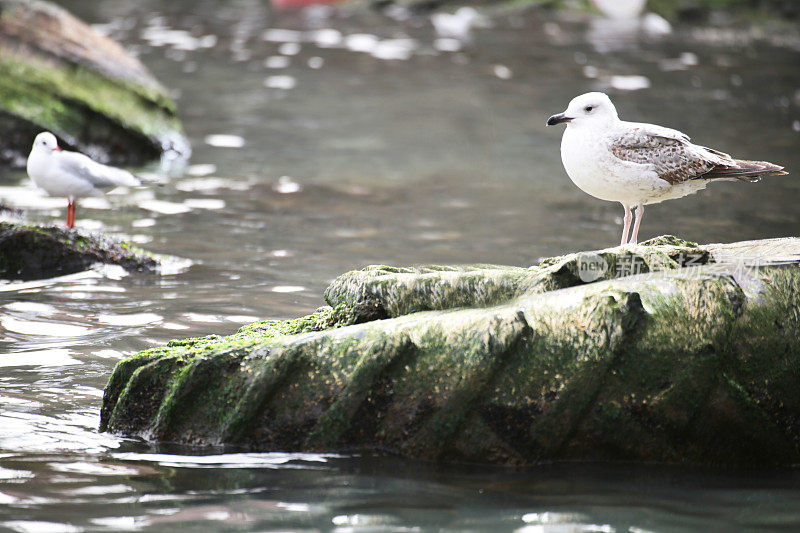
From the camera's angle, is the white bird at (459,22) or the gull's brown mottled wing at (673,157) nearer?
the gull's brown mottled wing at (673,157)

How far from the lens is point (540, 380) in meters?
4.63

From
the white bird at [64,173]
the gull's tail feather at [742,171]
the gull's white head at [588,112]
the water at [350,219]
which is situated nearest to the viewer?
the water at [350,219]

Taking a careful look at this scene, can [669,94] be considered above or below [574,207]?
above

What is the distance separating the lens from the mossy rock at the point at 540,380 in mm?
4637

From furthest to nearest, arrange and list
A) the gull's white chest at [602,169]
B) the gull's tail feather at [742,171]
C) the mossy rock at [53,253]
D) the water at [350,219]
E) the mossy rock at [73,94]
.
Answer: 1. the mossy rock at [73,94]
2. the mossy rock at [53,253]
3. the gull's tail feather at [742,171]
4. the gull's white chest at [602,169]
5. the water at [350,219]

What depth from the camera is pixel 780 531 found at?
409cm

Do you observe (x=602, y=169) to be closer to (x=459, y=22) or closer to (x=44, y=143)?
(x=44, y=143)

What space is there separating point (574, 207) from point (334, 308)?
6191mm

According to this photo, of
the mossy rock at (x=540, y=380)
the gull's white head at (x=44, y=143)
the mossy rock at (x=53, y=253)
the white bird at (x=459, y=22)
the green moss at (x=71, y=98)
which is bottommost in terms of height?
the mossy rock at (x=540, y=380)

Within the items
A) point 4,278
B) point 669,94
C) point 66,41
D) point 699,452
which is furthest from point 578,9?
point 699,452

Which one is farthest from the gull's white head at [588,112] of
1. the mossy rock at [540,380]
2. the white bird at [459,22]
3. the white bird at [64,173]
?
the white bird at [459,22]

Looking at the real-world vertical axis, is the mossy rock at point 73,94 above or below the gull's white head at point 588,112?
above

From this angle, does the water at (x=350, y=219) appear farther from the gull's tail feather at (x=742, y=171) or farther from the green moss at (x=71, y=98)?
the gull's tail feather at (x=742, y=171)

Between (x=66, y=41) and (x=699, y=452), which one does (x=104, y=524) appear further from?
(x=66, y=41)
